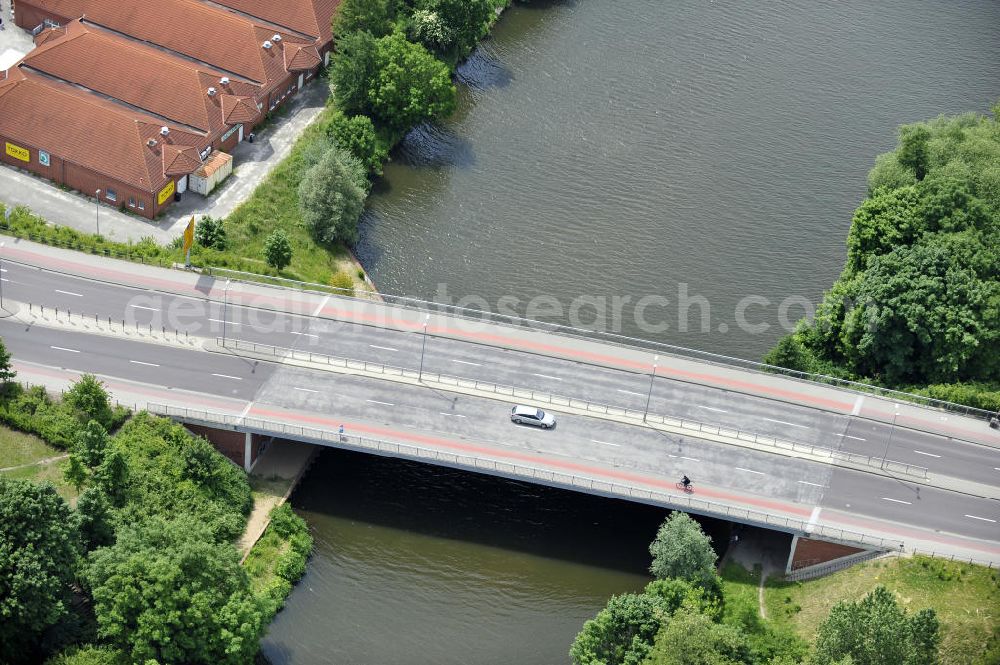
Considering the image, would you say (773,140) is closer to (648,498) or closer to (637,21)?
(637,21)

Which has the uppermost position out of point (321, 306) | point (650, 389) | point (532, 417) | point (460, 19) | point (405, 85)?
point (460, 19)

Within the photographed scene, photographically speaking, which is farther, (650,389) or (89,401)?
(650,389)

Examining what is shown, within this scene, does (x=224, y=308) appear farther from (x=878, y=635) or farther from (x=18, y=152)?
(x=878, y=635)

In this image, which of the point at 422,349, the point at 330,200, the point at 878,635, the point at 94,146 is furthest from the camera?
the point at 330,200

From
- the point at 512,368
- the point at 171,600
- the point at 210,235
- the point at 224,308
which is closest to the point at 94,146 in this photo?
the point at 210,235

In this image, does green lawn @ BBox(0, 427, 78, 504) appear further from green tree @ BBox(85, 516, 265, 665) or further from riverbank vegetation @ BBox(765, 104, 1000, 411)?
riverbank vegetation @ BBox(765, 104, 1000, 411)

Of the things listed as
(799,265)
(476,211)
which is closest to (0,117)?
(476,211)
